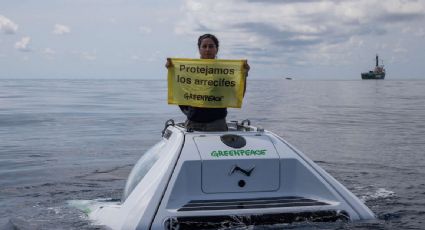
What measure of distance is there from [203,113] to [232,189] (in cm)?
165

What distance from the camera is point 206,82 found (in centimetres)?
725

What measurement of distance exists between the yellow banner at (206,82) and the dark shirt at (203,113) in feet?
0.40

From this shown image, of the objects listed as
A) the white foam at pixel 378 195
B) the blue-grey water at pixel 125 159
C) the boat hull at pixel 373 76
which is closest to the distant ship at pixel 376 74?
the boat hull at pixel 373 76

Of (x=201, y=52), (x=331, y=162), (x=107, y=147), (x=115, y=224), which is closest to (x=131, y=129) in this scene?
(x=107, y=147)

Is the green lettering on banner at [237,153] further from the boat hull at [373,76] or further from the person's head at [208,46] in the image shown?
the boat hull at [373,76]

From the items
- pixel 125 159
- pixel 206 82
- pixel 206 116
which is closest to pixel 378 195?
pixel 206 116

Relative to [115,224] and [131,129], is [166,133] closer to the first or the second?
[115,224]

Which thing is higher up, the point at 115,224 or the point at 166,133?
the point at 166,133

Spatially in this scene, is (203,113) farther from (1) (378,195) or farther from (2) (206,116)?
(1) (378,195)

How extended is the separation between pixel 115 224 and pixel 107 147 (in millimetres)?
12090

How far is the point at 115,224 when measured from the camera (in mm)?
5906

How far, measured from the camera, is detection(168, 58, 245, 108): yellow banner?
23.7 ft

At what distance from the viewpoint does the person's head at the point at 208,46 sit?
7.54 m

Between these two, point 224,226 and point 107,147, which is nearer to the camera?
point 224,226
